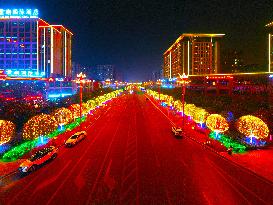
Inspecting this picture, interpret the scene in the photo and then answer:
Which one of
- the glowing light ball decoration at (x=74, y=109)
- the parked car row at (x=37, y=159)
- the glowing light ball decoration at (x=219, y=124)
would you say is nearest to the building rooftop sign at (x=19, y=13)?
the glowing light ball decoration at (x=74, y=109)

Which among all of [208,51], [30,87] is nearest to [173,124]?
[30,87]

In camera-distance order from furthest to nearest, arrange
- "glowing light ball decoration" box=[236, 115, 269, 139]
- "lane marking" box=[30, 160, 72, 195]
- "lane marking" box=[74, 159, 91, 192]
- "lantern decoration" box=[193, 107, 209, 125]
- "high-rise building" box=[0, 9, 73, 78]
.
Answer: "high-rise building" box=[0, 9, 73, 78] → "lantern decoration" box=[193, 107, 209, 125] → "glowing light ball decoration" box=[236, 115, 269, 139] → "lane marking" box=[74, 159, 91, 192] → "lane marking" box=[30, 160, 72, 195]

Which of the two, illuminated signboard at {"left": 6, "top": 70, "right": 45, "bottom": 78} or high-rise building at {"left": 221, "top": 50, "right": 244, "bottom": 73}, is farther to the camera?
high-rise building at {"left": 221, "top": 50, "right": 244, "bottom": 73}

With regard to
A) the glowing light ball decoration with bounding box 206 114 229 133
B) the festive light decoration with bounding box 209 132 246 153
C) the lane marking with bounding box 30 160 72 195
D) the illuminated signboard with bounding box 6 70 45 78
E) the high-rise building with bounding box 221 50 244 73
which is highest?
the high-rise building with bounding box 221 50 244 73

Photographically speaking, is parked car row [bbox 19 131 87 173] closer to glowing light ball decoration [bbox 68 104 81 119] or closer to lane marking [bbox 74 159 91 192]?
lane marking [bbox 74 159 91 192]

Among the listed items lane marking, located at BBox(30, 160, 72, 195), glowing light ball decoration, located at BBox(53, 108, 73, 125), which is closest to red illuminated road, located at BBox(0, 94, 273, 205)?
lane marking, located at BBox(30, 160, 72, 195)

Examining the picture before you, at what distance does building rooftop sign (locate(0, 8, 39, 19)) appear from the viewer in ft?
429

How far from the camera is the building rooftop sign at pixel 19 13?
429ft

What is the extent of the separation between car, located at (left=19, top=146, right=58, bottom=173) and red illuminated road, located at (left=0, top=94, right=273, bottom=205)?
572 millimetres

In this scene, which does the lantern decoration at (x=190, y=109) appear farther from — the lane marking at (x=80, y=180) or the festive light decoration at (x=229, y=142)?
the lane marking at (x=80, y=180)

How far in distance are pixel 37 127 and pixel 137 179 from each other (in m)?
14.8

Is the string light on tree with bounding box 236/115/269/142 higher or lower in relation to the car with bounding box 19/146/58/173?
higher

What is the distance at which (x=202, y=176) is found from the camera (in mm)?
25328

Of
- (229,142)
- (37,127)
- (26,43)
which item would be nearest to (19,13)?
(26,43)
